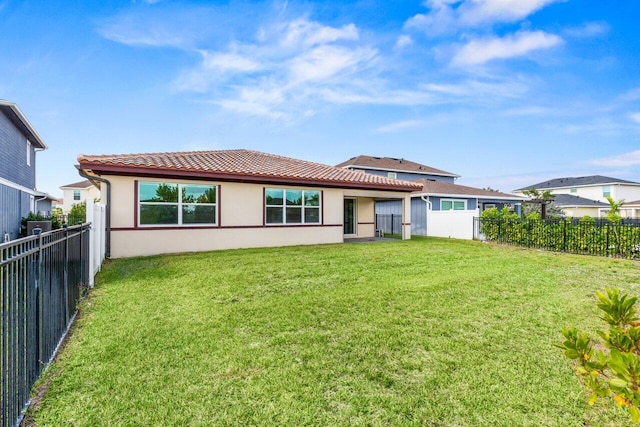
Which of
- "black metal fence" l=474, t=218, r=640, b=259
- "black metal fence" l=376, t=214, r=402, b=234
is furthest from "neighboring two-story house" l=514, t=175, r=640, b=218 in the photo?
"black metal fence" l=474, t=218, r=640, b=259

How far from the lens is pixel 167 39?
1236cm

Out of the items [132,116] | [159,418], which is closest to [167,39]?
[132,116]

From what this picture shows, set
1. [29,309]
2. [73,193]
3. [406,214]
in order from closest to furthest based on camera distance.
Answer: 1. [29,309]
2. [406,214]
3. [73,193]

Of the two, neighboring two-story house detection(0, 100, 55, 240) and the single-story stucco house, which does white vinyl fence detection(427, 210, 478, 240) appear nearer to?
the single-story stucco house

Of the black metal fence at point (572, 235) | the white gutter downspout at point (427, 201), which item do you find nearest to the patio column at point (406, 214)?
the black metal fence at point (572, 235)

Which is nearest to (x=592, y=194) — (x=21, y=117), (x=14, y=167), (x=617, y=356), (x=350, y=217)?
(x=350, y=217)

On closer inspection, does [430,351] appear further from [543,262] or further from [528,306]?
[543,262]

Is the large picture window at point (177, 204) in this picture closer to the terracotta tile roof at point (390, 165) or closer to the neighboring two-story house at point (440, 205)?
the neighboring two-story house at point (440, 205)

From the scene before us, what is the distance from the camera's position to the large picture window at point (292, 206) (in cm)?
1257

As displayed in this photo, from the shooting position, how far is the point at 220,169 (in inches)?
441

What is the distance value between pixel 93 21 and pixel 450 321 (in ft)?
48.4

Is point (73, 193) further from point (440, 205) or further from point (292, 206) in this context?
point (440, 205)

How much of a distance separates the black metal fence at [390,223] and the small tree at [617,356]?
17930 mm

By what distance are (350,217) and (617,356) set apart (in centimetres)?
1581
